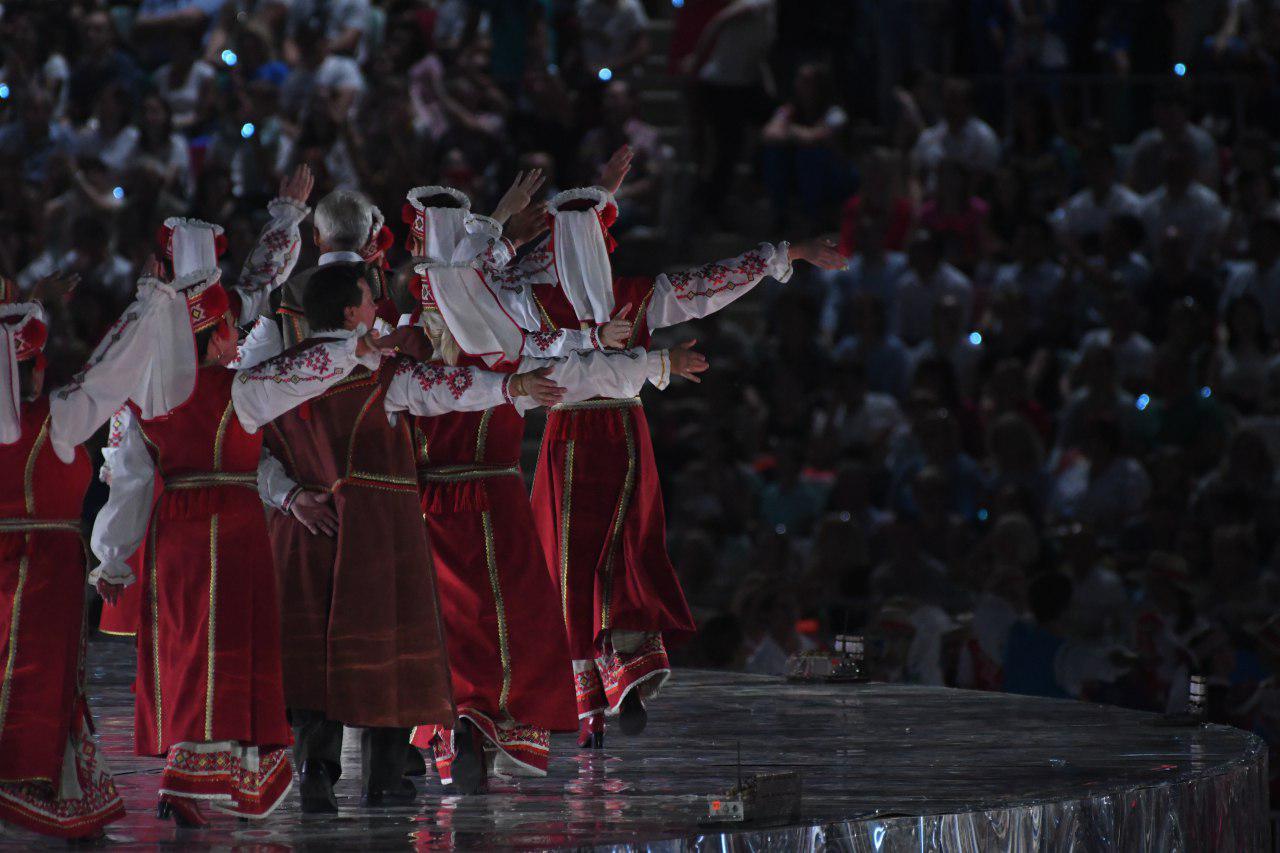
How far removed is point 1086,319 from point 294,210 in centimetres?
547

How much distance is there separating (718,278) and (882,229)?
16.4ft

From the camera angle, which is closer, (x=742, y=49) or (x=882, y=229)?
(x=882, y=229)

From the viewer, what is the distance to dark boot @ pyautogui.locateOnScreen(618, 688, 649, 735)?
658 cm

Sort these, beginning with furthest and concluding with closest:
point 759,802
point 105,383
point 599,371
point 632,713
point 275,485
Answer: point 632,713 < point 599,371 < point 275,485 < point 105,383 < point 759,802

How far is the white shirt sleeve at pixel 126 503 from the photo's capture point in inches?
215

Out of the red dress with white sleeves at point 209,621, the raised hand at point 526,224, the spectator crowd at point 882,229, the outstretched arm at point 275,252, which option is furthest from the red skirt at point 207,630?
the spectator crowd at point 882,229

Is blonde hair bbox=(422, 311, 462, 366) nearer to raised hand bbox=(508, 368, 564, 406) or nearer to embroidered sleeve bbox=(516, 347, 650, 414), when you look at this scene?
embroidered sleeve bbox=(516, 347, 650, 414)

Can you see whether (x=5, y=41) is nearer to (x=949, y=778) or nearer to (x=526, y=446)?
(x=526, y=446)

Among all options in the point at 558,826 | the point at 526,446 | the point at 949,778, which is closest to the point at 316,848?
the point at 558,826

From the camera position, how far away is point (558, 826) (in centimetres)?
527

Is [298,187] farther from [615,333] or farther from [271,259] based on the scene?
[615,333]

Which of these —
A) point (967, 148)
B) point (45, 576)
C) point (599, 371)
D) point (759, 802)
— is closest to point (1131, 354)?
point (967, 148)

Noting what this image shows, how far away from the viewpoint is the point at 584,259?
653 centimetres

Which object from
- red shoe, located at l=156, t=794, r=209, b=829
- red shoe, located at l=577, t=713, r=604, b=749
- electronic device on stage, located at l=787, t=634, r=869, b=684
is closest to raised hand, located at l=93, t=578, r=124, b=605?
red shoe, located at l=156, t=794, r=209, b=829
